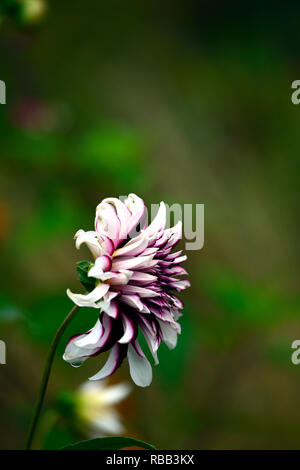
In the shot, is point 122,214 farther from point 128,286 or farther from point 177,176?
point 177,176

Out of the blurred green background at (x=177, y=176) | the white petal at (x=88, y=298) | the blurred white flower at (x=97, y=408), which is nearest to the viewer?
the white petal at (x=88, y=298)

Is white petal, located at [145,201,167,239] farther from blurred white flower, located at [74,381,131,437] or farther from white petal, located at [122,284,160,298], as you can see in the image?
blurred white flower, located at [74,381,131,437]

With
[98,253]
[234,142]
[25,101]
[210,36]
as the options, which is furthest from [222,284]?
[210,36]

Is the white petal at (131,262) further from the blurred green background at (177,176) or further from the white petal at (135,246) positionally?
the blurred green background at (177,176)

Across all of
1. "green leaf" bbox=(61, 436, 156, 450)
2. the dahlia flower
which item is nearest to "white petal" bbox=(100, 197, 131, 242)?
the dahlia flower

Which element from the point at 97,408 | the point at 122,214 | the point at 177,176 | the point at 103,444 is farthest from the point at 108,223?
the point at 177,176

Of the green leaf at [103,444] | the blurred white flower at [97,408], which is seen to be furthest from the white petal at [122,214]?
the blurred white flower at [97,408]

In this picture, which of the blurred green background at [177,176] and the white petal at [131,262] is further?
the blurred green background at [177,176]
